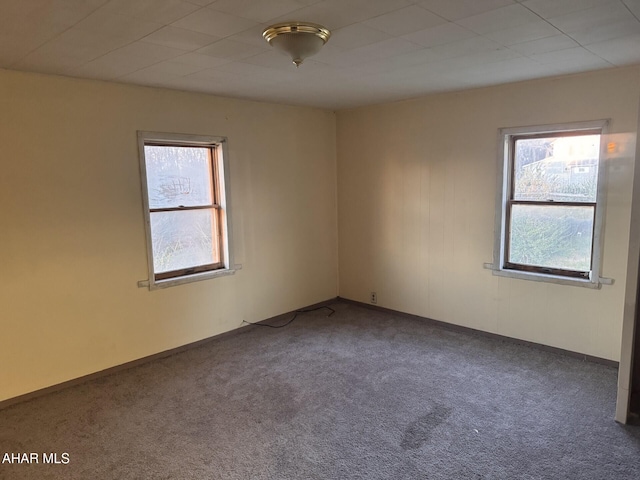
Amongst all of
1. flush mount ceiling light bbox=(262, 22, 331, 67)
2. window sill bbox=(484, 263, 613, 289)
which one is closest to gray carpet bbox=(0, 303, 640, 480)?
window sill bbox=(484, 263, 613, 289)

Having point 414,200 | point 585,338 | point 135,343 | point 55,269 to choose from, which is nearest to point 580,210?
point 585,338

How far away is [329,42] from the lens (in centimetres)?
255

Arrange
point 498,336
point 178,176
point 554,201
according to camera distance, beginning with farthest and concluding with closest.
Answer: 1. point 498,336
2. point 178,176
3. point 554,201

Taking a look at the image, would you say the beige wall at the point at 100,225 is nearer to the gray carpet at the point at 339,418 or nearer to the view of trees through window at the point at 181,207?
the view of trees through window at the point at 181,207

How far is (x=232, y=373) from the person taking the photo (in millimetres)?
3639

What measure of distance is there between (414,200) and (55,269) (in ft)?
11.2

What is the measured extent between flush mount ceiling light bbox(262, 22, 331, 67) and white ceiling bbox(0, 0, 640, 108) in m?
0.07

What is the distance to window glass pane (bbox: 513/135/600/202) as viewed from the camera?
3.59 m

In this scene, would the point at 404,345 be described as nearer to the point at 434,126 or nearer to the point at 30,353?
the point at 434,126

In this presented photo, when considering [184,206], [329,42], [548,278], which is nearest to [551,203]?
[548,278]

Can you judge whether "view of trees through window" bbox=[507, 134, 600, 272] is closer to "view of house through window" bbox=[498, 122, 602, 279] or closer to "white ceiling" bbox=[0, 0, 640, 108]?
"view of house through window" bbox=[498, 122, 602, 279]

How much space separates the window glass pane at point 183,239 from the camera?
397 centimetres

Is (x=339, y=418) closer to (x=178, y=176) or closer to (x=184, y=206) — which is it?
(x=184, y=206)

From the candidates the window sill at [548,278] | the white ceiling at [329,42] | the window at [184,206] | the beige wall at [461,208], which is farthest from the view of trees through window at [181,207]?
the window sill at [548,278]
